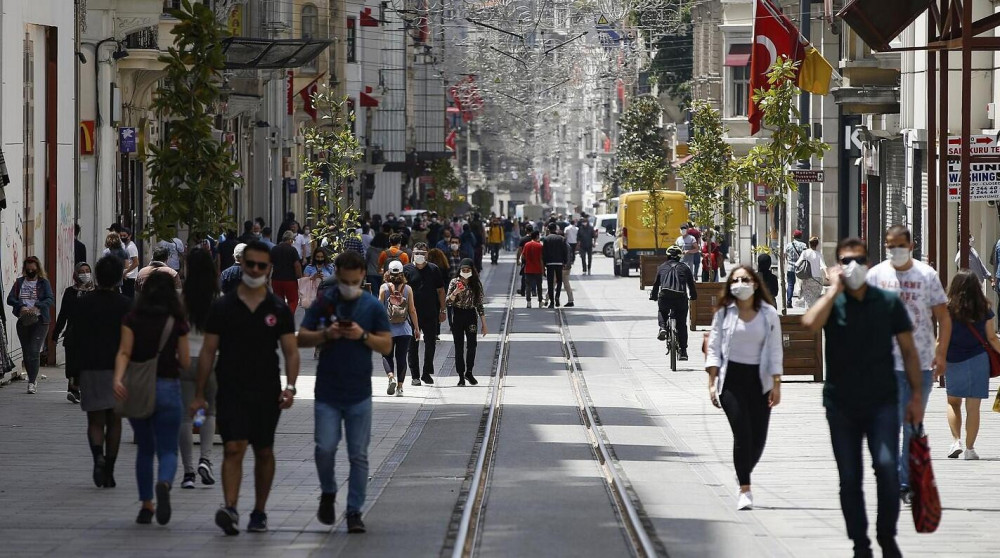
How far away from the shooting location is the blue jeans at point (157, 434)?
10539mm

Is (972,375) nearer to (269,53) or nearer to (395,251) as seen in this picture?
(395,251)

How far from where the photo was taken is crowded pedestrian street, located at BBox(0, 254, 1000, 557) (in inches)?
391

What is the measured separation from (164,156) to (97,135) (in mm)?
11514

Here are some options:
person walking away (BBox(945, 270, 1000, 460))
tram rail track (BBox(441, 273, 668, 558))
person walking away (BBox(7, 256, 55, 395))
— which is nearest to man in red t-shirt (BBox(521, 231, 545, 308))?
tram rail track (BBox(441, 273, 668, 558))

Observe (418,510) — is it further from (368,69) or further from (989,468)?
(368,69)

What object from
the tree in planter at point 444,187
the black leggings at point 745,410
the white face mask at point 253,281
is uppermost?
the tree in planter at point 444,187

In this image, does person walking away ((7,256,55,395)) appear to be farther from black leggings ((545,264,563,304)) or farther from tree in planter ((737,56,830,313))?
black leggings ((545,264,563,304))

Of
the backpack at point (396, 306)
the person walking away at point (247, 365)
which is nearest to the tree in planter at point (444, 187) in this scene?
the backpack at point (396, 306)

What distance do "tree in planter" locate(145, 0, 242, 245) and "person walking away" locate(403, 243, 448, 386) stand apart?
3414 mm

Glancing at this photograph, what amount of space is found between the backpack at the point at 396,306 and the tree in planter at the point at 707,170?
887 inches

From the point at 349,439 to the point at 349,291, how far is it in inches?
33.9

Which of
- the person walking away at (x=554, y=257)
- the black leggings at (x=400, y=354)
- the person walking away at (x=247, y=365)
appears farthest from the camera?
the person walking away at (x=554, y=257)

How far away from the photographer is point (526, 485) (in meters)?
12.6

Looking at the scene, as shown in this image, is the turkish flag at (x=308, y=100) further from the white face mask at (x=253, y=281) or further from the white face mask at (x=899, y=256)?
the white face mask at (x=253, y=281)
